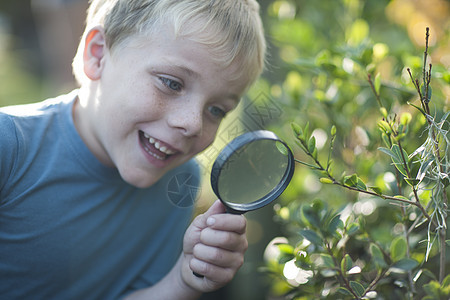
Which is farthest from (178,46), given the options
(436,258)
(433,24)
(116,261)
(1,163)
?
(433,24)

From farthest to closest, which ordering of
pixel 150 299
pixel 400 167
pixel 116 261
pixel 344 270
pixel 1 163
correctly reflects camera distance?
1. pixel 116 261
2. pixel 150 299
3. pixel 1 163
4. pixel 344 270
5. pixel 400 167

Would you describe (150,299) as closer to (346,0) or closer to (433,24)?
(346,0)

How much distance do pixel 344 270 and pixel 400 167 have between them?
0.37 metres

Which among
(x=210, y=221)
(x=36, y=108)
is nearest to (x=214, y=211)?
A: (x=210, y=221)

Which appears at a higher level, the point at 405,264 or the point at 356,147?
the point at 405,264

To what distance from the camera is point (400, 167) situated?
1244mm

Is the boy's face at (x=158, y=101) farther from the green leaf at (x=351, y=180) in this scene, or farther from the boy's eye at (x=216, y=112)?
the green leaf at (x=351, y=180)

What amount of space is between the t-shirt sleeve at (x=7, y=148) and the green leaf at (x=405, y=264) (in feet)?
4.85

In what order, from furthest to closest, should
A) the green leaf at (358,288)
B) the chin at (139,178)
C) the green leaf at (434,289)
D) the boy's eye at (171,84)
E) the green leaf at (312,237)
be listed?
the chin at (139,178) → the boy's eye at (171,84) → the green leaf at (312,237) → the green leaf at (358,288) → the green leaf at (434,289)

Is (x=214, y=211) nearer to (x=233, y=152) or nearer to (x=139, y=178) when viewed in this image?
(x=233, y=152)

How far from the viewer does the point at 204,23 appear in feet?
5.36

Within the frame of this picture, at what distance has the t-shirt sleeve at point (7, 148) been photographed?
1720 millimetres

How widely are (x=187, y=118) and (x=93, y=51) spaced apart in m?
0.61

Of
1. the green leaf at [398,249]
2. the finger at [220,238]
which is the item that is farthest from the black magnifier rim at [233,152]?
the green leaf at [398,249]
